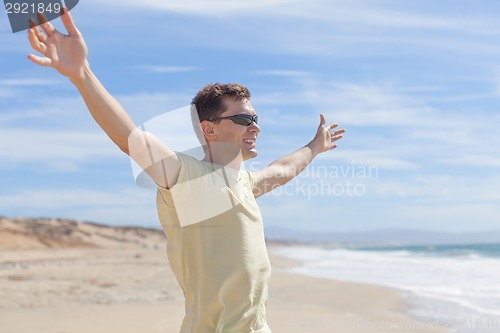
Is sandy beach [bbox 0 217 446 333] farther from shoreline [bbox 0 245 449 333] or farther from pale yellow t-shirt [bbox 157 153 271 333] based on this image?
pale yellow t-shirt [bbox 157 153 271 333]

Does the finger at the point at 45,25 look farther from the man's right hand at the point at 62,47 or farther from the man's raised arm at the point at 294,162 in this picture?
the man's raised arm at the point at 294,162

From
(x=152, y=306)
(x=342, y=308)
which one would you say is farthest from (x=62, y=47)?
(x=342, y=308)

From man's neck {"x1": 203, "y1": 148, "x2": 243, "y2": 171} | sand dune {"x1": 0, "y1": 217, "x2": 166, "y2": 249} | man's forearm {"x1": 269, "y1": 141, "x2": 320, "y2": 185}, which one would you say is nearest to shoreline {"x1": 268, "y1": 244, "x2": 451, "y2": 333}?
man's forearm {"x1": 269, "y1": 141, "x2": 320, "y2": 185}

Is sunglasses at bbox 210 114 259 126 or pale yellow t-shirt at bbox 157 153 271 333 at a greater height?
sunglasses at bbox 210 114 259 126

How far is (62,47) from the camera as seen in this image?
231cm

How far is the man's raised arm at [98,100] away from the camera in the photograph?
2281mm

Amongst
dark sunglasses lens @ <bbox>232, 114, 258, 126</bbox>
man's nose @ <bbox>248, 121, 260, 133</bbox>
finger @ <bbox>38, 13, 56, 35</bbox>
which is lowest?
man's nose @ <bbox>248, 121, 260, 133</bbox>

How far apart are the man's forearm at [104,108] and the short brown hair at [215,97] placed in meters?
0.58

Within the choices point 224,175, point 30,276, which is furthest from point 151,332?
point 30,276

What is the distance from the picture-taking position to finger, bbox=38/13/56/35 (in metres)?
2.24

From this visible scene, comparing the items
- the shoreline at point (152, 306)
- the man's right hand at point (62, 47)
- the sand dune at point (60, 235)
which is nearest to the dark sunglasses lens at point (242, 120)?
the man's right hand at point (62, 47)

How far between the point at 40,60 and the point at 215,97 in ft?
3.05

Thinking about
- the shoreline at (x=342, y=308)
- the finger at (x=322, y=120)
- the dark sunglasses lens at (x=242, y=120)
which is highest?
the dark sunglasses lens at (x=242, y=120)

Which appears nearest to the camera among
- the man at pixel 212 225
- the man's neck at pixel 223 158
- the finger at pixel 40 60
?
the finger at pixel 40 60
